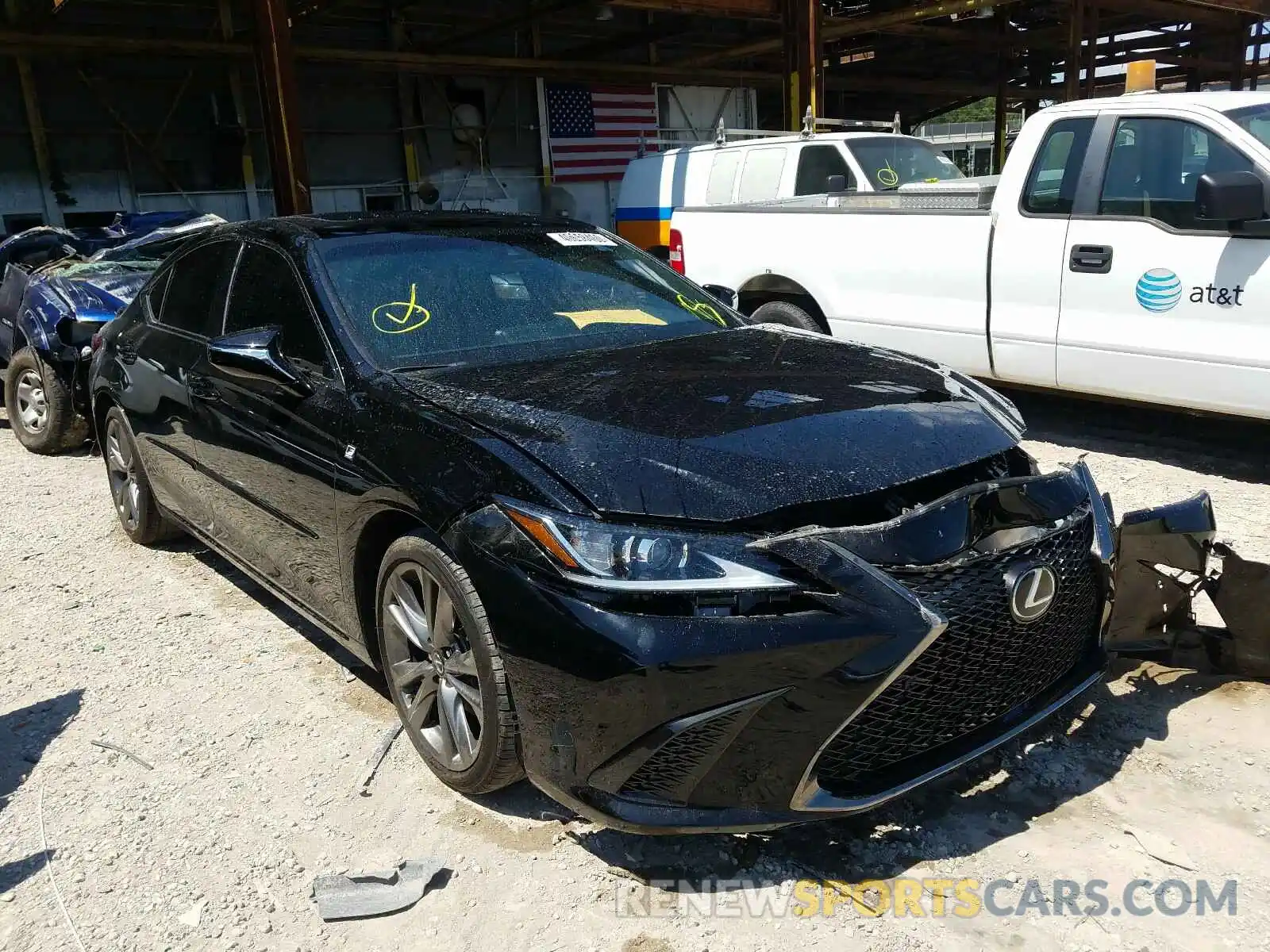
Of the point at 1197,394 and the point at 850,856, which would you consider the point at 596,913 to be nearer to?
the point at 850,856

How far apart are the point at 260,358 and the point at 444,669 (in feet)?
4.19

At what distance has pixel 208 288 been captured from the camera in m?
4.25

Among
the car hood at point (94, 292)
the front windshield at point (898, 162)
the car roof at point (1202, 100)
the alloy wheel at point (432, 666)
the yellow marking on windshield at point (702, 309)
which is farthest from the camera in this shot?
the front windshield at point (898, 162)

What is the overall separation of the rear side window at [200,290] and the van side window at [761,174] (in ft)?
23.7

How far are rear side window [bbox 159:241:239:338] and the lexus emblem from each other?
3.12 metres

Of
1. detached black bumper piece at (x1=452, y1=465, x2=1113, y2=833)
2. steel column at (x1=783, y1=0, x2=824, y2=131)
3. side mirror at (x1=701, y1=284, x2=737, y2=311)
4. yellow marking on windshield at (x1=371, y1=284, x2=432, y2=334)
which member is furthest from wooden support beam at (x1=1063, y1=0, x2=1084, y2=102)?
detached black bumper piece at (x1=452, y1=465, x2=1113, y2=833)

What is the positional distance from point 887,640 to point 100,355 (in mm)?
4540

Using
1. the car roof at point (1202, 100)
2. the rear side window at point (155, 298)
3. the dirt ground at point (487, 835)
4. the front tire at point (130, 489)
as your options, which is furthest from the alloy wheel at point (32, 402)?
the car roof at point (1202, 100)

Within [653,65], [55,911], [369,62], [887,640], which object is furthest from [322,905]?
[653,65]

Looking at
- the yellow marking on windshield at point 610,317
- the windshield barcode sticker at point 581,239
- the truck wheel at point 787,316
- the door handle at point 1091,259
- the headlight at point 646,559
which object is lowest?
the truck wheel at point 787,316

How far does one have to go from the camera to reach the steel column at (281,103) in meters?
9.86

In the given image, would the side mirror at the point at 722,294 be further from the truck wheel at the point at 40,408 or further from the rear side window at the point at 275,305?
the truck wheel at the point at 40,408

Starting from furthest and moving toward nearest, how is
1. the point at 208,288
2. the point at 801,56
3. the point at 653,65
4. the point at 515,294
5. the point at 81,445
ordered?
the point at 653,65, the point at 801,56, the point at 81,445, the point at 208,288, the point at 515,294

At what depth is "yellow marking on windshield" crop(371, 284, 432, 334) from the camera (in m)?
3.35
